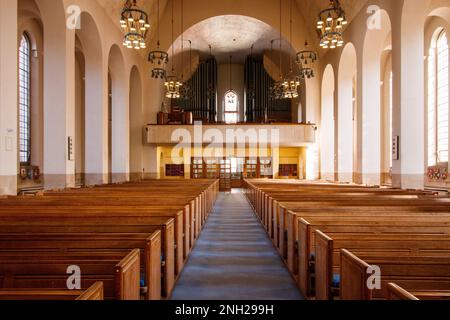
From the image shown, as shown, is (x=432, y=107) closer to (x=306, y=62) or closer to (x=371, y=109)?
(x=371, y=109)

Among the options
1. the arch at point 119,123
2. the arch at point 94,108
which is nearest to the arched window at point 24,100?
the arch at point 119,123

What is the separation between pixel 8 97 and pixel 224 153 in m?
13.8

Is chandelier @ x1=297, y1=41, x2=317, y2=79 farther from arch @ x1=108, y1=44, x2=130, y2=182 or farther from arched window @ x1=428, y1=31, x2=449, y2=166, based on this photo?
arch @ x1=108, y1=44, x2=130, y2=182

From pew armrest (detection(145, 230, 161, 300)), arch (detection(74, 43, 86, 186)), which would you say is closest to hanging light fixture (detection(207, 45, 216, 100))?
arch (detection(74, 43, 86, 186))

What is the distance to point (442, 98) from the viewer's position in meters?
13.7

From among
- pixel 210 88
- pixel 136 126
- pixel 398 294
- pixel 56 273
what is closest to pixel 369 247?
pixel 398 294

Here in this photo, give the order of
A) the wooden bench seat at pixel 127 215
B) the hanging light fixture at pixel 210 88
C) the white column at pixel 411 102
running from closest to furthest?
the wooden bench seat at pixel 127 215 → the white column at pixel 411 102 → the hanging light fixture at pixel 210 88

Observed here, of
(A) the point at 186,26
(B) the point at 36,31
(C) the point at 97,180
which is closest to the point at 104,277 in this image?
Result: (C) the point at 97,180

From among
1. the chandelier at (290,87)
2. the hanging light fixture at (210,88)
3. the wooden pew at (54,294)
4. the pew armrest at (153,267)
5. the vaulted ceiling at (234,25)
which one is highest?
the vaulted ceiling at (234,25)

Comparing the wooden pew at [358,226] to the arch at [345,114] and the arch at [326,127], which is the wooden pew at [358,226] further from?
the arch at [326,127]

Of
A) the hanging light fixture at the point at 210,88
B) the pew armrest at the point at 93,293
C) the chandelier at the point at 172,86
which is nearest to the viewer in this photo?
the pew armrest at the point at 93,293

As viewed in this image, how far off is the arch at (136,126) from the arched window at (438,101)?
37.8 ft

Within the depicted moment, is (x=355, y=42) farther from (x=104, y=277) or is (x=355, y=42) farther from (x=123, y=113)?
(x=104, y=277)

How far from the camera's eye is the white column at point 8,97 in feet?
22.8
